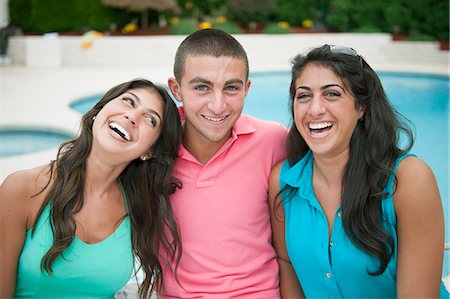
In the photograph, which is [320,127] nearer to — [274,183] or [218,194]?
[274,183]

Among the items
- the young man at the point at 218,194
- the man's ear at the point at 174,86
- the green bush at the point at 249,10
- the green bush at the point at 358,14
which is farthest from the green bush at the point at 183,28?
the young man at the point at 218,194

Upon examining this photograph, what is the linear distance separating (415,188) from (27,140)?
6901mm

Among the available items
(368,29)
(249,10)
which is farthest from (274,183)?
(249,10)

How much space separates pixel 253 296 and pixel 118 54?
1332cm

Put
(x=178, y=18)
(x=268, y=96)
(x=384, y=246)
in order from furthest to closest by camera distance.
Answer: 1. (x=178, y=18)
2. (x=268, y=96)
3. (x=384, y=246)

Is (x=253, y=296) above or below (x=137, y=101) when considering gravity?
below

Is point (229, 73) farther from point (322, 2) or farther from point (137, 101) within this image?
point (322, 2)

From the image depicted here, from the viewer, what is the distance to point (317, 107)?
7.75ft

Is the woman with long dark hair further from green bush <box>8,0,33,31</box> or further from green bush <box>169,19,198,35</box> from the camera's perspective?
green bush <box>8,0,33,31</box>

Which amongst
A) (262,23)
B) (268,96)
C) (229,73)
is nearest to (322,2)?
(262,23)

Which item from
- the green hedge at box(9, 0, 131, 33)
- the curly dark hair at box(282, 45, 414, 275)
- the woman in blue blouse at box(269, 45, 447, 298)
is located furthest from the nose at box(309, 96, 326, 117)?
the green hedge at box(9, 0, 131, 33)

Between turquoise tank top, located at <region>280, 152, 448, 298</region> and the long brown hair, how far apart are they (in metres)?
0.58

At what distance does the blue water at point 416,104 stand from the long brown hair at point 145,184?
4362mm

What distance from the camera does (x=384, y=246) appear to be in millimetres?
2279
